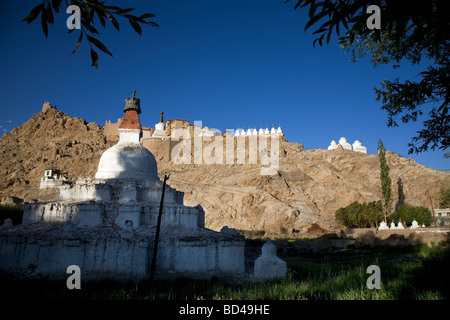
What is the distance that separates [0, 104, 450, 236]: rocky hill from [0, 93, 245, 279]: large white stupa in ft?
98.8

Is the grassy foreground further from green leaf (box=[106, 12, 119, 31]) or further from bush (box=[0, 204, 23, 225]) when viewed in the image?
bush (box=[0, 204, 23, 225])

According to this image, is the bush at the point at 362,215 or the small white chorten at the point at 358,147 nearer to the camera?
the bush at the point at 362,215

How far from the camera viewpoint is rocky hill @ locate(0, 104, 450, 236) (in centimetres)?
5062

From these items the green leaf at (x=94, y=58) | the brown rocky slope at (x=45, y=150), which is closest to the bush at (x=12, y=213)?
the brown rocky slope at (x=45, y=150)

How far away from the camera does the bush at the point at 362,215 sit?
153 ft

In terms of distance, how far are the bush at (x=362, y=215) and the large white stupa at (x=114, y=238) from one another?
34.5 metres

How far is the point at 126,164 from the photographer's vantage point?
73.6 ft

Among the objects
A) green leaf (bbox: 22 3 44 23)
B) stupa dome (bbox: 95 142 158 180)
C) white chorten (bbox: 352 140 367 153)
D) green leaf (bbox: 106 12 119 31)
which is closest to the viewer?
green leaf (bbox: 22 3 44 23)

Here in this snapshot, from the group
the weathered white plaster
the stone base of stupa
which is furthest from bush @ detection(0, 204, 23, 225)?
the weathered white plaster

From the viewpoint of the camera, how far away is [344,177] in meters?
59.7

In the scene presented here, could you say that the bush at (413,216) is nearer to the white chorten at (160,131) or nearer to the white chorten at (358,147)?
the white chorten at (358,147)

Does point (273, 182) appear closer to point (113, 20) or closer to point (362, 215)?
point (362, 215)

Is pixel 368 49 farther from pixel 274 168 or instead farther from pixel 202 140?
pixel 202 140

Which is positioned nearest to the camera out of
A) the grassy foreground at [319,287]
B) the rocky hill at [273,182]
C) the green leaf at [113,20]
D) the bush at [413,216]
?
the green leaf at [113,20]
